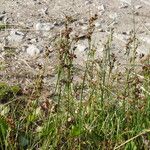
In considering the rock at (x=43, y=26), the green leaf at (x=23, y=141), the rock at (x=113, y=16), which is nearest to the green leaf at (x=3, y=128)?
the green leaf at (x=23, y=141)

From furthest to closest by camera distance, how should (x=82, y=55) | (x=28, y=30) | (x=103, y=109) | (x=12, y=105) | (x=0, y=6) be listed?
(x=0, y=6), (x=28, y=30), (x=82, y=55), (x=12, y=105), (x=103, y=109)

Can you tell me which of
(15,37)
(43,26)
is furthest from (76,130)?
(43,26)

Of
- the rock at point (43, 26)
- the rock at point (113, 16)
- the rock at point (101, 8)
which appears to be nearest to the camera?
the rock at point (43, 26)

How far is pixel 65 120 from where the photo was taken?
9.20ft

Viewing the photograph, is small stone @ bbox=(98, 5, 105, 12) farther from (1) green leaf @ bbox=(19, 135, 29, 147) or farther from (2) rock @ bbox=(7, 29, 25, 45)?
(1) green leaf @ bbox=(19, 135, 29, 147)

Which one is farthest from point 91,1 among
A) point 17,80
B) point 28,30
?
point 17,80

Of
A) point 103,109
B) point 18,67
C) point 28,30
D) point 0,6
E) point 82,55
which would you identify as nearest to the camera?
point 103,109

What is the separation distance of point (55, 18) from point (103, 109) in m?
2.08

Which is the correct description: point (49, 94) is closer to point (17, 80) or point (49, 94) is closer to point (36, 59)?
point (17, 80)

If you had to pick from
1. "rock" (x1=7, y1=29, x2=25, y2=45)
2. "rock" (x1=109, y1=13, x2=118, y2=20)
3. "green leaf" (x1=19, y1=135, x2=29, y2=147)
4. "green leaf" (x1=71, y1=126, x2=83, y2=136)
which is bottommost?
"green leaf" (x1=19, y1=135, x2=29, y2=147)

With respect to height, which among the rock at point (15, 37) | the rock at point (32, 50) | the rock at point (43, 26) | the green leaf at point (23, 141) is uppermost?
the rock at point (43, 26)

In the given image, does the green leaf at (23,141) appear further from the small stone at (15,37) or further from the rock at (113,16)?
the rock at (113,16)

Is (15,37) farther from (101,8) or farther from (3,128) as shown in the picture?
(3,128)

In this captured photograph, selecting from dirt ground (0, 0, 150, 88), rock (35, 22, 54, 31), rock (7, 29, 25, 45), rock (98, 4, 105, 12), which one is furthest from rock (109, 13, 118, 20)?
rock (7, 29, 25, 45)
